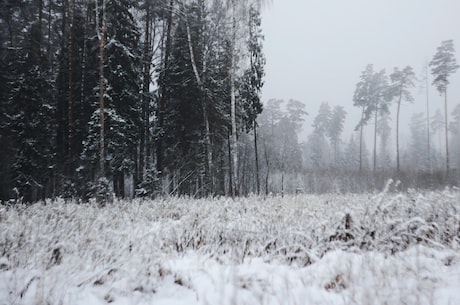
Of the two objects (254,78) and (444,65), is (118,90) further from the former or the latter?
(444,65)

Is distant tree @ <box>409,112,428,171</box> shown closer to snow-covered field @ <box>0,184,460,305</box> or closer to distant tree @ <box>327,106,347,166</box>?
distant tree @ <box>327,106,347,166</box>

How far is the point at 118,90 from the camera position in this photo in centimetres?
1321

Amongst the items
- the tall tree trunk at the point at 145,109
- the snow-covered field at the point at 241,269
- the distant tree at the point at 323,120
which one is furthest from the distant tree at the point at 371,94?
the snow-covered field at the point at 241,269

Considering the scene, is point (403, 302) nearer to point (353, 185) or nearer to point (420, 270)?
point (420, 270)

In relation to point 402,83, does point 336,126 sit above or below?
below

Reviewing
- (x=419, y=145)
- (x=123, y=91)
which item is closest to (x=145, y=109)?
(x=123, y=91)

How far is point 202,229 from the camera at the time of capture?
11.3 feet

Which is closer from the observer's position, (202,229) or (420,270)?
(420,270)

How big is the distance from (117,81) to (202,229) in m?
12.1

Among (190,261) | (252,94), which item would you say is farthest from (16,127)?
(190,261)

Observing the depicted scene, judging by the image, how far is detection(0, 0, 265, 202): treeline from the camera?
40.2 ft

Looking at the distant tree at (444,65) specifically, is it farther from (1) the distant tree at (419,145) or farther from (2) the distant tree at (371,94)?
(1) the distant tree at (419,145)

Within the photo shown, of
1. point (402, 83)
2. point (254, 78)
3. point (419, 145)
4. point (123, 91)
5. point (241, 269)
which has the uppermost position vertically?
point (402, 83)

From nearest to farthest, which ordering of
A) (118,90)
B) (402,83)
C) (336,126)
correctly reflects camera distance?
1. (118,90)
2. (402,83)
3. (336,126)
